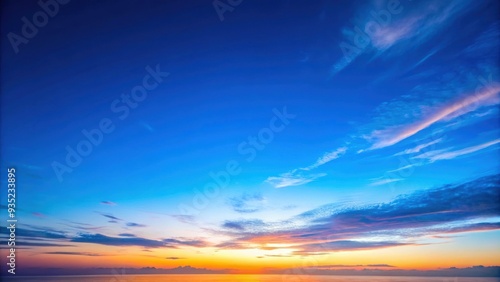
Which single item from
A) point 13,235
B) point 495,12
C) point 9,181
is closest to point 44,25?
point 9,181

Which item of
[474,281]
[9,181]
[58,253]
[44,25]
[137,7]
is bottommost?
[474,281]

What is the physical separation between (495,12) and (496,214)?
2.99 m

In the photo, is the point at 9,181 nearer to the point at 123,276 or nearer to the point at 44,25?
the point at 44,25

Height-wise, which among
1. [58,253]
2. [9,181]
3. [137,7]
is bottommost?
[58,253]

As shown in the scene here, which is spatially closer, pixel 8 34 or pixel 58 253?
pixel 8 34

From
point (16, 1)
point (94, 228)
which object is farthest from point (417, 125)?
point (16, 1)

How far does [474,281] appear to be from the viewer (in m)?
68.8

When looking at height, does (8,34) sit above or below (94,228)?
above

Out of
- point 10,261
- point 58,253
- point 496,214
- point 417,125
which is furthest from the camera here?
point 58,253

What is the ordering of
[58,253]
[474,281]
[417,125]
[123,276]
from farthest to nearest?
[474,281] < [123,276] < [58,253] < [417,125]

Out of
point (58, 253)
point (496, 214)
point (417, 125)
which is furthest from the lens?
point (58, 253)

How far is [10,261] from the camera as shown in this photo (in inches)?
175

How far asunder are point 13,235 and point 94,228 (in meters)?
1.66

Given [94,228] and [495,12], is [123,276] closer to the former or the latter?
[94,228]
